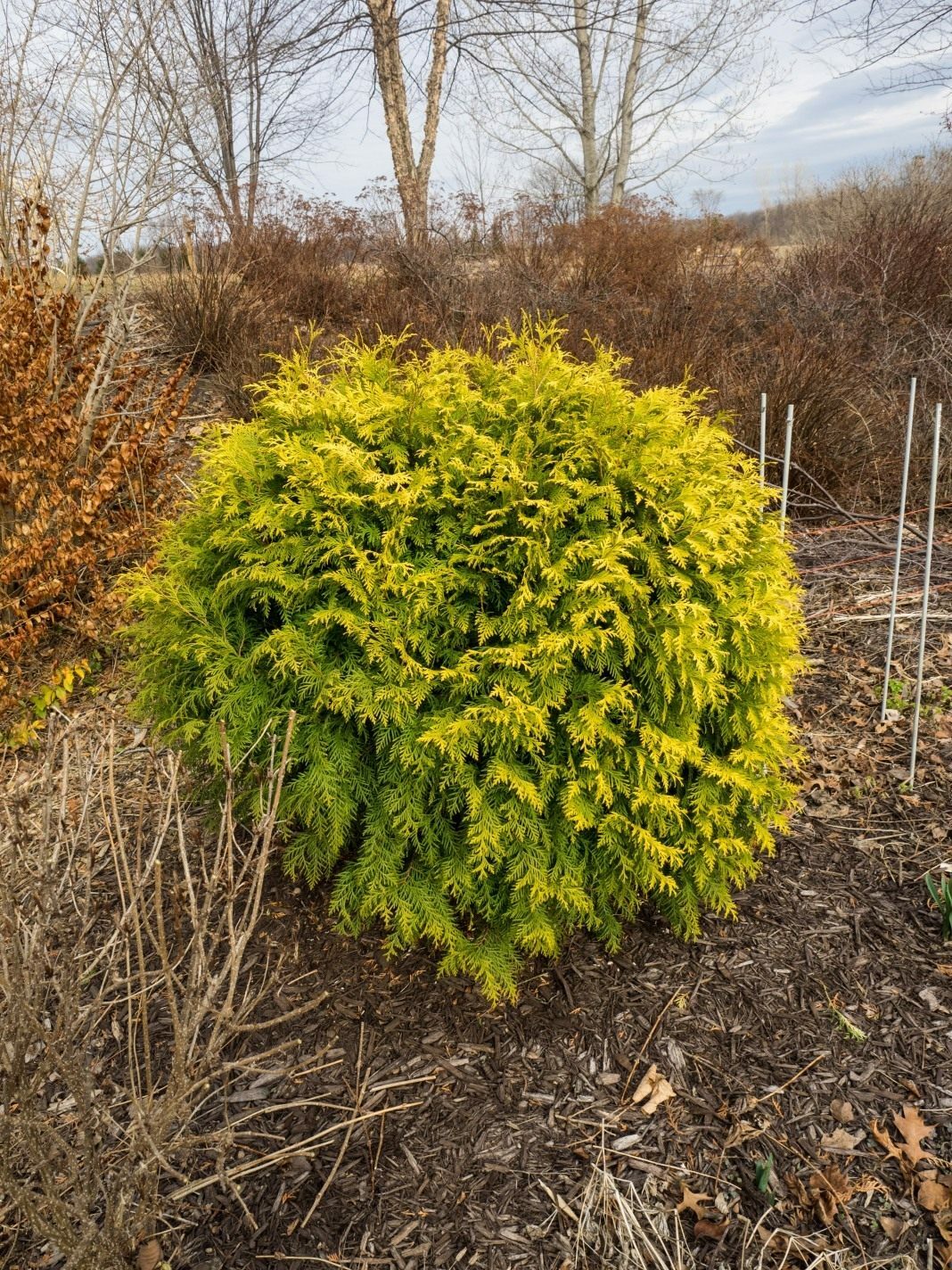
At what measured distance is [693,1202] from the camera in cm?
197

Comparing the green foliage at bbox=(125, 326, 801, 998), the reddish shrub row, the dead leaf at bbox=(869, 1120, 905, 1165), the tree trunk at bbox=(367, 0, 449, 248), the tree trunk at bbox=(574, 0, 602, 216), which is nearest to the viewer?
the dead leaf at bbox=(869, 1120, 905, 1165)

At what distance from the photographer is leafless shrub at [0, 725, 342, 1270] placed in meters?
1.47

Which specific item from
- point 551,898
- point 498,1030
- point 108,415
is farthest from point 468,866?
point 108,415

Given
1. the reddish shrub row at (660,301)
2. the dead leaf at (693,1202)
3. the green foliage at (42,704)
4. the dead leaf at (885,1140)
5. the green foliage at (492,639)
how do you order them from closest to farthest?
the dead leaf at (693,1202)
the dead leaf at (885,1140)
the green foliage at (492,639)
the green foliage at (42,704)
the reddish shrub row at (660,301)

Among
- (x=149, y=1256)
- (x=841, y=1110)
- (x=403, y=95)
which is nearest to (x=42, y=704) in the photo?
(x=149, y=1256)

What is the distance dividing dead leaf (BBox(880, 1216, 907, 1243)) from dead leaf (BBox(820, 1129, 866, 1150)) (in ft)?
0.54

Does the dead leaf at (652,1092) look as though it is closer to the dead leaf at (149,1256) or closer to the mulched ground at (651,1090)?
the mulched ground at (651,1090)

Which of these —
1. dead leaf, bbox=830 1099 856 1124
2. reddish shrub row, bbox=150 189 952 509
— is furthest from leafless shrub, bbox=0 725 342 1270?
reddish shrub row, bbox=150 189 952 509

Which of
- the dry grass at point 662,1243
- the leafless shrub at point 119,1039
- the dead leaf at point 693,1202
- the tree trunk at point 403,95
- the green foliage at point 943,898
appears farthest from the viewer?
Result: the tree trunk at point 403,95

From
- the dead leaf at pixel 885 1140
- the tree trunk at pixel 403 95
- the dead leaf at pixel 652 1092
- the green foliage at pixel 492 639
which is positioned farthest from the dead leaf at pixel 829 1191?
the tree trunk at pixel 403 95

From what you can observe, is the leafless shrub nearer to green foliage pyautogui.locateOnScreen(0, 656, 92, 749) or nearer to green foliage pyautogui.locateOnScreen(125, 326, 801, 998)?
green foliage pyautogui.locateOnScreen(125, 326, 801, 998)

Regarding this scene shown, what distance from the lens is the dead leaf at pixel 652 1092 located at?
2.20 meters

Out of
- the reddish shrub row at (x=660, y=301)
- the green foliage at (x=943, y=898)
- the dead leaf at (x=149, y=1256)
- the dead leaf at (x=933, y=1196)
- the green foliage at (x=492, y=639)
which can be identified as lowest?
the dead leaf at (x=933, y=1196)

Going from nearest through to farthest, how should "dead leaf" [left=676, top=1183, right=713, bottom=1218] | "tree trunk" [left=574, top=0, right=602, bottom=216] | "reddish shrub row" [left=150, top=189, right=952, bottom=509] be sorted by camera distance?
"dead leaf" [left=676, top=1183, right=713, bottom=1218] → "reddish shrub row" [left=150, top=189, right=952, bottom=509] → "tree trunk" [left=574, top=0, right=602, bottom=216]
